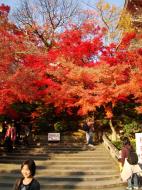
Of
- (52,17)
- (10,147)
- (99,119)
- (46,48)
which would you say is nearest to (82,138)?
(99,119)

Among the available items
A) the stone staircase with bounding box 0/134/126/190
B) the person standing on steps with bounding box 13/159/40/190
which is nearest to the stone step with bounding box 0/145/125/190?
the stone staircase with bounding box 0/134/126/190

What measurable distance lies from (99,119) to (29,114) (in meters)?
4.95

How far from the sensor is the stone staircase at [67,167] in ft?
46.5

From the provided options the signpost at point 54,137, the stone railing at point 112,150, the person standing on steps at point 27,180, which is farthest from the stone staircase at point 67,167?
the person standing on steps at point 27,180

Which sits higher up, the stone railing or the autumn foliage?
the autumn foliage

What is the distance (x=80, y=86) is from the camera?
2238 cm

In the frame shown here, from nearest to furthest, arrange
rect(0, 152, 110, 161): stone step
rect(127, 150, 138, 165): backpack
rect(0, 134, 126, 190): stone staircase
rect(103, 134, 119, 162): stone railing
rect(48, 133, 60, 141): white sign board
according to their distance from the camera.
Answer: rect(127, 150, 138, 165): backpack < rect(0, 134, 126, 190): stone staircase < rect(103, 134, 119, 162): stone railing < rect(0, 152, 110, 161): stone step < rect(48, 133, 60, 141): white sign board

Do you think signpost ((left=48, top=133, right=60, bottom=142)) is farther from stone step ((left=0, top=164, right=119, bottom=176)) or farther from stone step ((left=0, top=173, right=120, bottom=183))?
stone step ((left=0, top=173, right=120, bottom=183))

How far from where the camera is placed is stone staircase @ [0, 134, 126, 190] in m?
14.2

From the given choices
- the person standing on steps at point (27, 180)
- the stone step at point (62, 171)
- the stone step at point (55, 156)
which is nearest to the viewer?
the person standing on steps at point (27, 180)

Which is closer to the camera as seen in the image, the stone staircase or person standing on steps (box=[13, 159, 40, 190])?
person standing on steps (box=[13, 159, 40, 190])

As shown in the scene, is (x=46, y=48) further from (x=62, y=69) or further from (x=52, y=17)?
(x=62, y=69)

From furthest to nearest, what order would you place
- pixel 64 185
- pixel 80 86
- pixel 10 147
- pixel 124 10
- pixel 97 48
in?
1. pixel 124 10
2. pixel 97 48
3. pixel 80 86
4. pixel 10 147
5. pixel 64 185

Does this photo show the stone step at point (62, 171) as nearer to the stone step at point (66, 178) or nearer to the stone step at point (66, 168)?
the stone step at point (66, 168)
